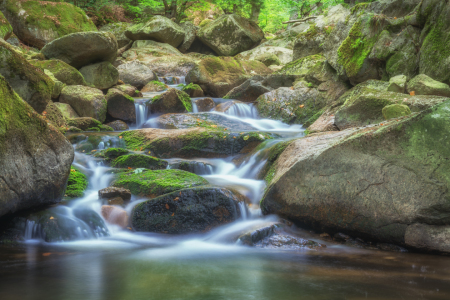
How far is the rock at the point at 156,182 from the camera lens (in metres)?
5.16

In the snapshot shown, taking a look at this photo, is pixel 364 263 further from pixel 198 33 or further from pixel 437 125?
pixel 198 33

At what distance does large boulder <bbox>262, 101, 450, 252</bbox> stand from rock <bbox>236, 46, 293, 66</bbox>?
55.4 feet

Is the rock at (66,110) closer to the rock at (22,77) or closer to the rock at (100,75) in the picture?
the rock at (100,75)

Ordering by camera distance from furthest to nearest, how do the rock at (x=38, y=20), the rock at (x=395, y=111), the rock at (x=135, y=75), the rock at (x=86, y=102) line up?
1. the rock at (x=38, y=20)
2. the rock at (x=135, y=75)
3. the rock at (x=86, y=102)
4. the rock at (x=395, y=111)

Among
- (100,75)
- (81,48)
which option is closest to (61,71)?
(81,48)

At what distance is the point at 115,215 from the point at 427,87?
21.4 ft

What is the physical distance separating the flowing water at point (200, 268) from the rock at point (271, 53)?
16.6 m

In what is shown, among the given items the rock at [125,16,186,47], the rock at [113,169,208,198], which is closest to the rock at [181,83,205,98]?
the rock at [125,16,186,47]

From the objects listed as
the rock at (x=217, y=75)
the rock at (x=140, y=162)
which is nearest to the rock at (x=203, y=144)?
the rock at (x=140, y=162)

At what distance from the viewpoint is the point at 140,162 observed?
6.53 m

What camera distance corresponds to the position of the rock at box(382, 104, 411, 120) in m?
6.11

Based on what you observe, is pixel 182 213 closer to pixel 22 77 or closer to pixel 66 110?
pixel 22 77

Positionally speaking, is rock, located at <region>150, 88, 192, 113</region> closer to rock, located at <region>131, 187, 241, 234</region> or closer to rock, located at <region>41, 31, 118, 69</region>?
rock, located at <region>41, 31, 118, 69</region>

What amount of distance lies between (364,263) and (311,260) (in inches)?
20.8
